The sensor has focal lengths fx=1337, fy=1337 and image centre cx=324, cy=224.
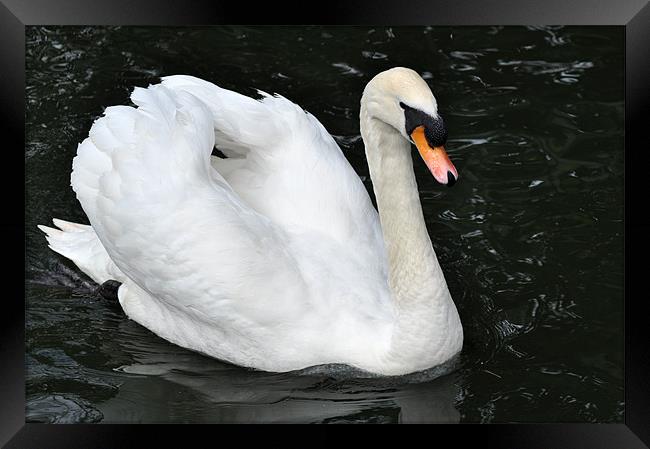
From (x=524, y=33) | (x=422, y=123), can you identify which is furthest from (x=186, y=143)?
(x=524, y=33)

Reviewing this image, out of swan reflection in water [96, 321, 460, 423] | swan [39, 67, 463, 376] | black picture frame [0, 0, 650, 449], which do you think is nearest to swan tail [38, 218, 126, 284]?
swan [39, 67, 463, 376]

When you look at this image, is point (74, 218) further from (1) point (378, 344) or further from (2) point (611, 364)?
(2) point (611, 364)

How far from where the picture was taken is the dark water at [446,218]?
238 inches

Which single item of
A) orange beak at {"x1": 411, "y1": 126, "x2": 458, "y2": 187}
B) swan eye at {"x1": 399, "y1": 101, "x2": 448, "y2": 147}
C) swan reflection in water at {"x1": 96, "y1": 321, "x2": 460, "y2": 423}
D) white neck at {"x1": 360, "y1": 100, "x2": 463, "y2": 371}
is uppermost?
swan eye at {"x1": 399, "y1": 101, "x2": 448, "y2": 147}

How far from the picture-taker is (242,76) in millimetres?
8672

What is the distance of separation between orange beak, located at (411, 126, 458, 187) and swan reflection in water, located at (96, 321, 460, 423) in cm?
120

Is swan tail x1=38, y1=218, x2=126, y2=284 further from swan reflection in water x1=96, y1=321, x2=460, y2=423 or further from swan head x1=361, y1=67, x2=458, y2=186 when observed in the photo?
swan head x1=361, y1=67, x2=458, y2=186

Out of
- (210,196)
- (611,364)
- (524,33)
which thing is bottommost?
(611,364)

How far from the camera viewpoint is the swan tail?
22.8 ft

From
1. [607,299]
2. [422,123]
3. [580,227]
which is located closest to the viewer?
[422,123]

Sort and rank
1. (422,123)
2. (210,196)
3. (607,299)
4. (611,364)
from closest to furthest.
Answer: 1. (422,123)
2. (210,196)
3. (611,364)
4. (607,299)

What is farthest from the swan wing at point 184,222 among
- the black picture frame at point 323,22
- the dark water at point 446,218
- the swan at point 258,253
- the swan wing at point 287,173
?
the black picture frame at point 323,22

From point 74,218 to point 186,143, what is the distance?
1.80 m

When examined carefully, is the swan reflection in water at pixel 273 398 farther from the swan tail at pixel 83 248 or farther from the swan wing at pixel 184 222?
the swan tail at pixel 83 248
